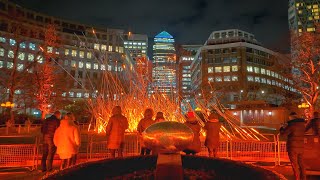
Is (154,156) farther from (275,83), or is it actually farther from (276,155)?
(275,83)

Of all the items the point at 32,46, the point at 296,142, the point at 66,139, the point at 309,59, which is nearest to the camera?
the point at 296,142

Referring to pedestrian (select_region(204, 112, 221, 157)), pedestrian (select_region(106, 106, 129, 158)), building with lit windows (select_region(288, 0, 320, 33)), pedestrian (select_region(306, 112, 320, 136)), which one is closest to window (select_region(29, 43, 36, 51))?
pedestrian (select_region(106, 106, 129, 158))

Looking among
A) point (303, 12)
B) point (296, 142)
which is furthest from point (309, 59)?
point (303, 12)

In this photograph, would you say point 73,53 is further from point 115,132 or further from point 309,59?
point 115,132

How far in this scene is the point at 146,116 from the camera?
8023 mm

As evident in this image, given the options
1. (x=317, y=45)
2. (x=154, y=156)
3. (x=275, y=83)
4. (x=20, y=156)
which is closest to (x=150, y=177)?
(x=154, y=156)

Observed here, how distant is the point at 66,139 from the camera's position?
275 inches

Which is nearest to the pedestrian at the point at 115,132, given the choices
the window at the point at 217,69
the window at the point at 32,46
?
the window at the point at 32,46

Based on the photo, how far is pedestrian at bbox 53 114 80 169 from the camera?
6980mm

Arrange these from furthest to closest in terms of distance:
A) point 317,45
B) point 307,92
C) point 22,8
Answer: point 22,8, point 307,92, point 317,45

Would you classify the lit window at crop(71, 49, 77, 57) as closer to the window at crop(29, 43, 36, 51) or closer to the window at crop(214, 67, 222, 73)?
the window at crop(29, 43, 36, 51)

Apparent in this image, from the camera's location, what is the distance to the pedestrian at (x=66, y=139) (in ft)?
22.9

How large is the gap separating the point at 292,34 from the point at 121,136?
872 inches

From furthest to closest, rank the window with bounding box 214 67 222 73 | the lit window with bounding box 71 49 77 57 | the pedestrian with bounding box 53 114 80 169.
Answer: the window with bounding box 214 67 222 73 → the lit window with bounding box 71 49 77 57 → the pedestrian with bounding box 53 114 80 169
